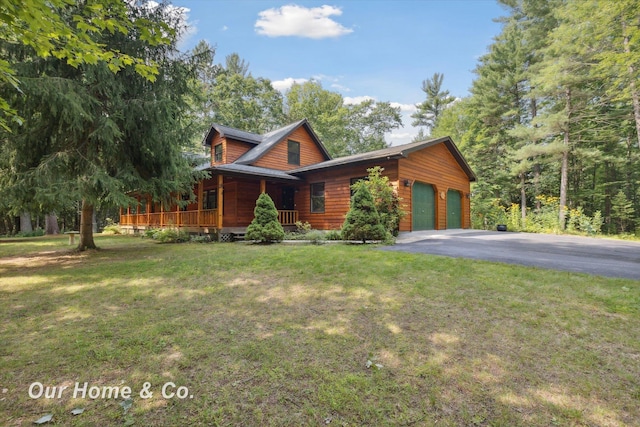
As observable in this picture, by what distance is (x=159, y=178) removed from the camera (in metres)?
8.79

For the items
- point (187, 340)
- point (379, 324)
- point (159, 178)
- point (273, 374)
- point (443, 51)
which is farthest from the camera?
point (443, 51)

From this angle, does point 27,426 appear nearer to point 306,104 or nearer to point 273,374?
point 273,374

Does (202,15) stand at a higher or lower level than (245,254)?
higher

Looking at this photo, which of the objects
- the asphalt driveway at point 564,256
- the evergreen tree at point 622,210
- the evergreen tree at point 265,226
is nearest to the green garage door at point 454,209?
the asphalt driveway at point 564,256

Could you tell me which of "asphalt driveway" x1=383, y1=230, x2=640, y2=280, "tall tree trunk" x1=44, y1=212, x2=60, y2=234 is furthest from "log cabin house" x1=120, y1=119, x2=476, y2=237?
"tall tree trunk" x1=44, y1=212, x2=60, y2=234

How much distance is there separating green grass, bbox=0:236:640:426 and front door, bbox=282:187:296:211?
10438mm

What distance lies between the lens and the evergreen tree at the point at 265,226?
9.94 m

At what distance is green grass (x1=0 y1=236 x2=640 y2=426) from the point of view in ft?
6.64

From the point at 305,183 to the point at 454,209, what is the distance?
26.2 ft

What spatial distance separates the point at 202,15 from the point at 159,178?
5652 millimetres

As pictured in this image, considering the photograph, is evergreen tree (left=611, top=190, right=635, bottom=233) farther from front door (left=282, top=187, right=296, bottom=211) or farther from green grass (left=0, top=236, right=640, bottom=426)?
front door (left=282, top=187, right=296, bottom=211)

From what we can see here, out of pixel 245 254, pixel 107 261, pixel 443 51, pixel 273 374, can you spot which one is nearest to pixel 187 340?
pixel 273 374

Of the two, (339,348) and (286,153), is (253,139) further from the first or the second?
(339,348)

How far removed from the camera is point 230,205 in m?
14.3
